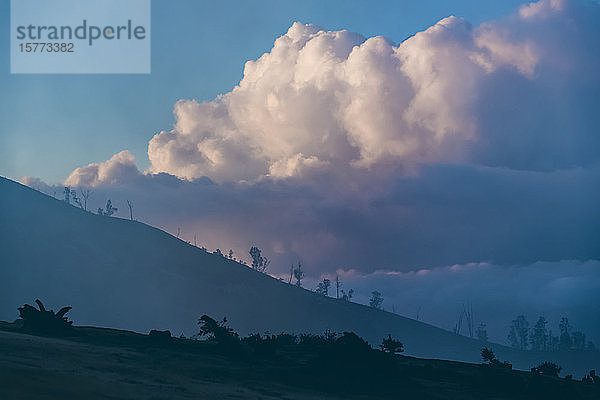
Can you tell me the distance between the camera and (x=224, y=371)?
4625 cm

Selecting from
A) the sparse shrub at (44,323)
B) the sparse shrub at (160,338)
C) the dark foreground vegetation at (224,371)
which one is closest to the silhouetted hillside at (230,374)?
the dark foreground vegetation at (224,371)

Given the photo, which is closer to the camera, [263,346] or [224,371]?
[224,371]

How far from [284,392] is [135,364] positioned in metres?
10.6

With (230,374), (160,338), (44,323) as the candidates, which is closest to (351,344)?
(230,374)

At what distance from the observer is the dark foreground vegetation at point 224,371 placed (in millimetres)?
34344

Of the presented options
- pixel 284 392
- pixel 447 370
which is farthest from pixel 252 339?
pixel 447 370

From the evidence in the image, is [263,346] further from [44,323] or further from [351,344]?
[44,323]

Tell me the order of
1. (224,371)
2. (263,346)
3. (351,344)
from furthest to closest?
(263,346) < (351,344) < (224,371)

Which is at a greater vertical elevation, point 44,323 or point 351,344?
point 44,323

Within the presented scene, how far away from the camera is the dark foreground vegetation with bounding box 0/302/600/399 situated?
34.3m

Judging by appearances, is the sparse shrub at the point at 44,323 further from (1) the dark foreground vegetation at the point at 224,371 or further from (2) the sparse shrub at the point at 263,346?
(2) the sparse shrub at the point at 263,346

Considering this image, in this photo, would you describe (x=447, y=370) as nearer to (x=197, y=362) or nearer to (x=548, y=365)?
(x=548, y=365)

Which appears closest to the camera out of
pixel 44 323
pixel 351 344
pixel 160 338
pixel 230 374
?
pixel 230 374

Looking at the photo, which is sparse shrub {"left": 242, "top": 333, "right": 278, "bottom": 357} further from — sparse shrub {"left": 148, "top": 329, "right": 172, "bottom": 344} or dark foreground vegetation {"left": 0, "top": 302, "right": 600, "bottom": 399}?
sparse shrub {"left": 148, "top": 329, "right": 172, "bottom": 344}
